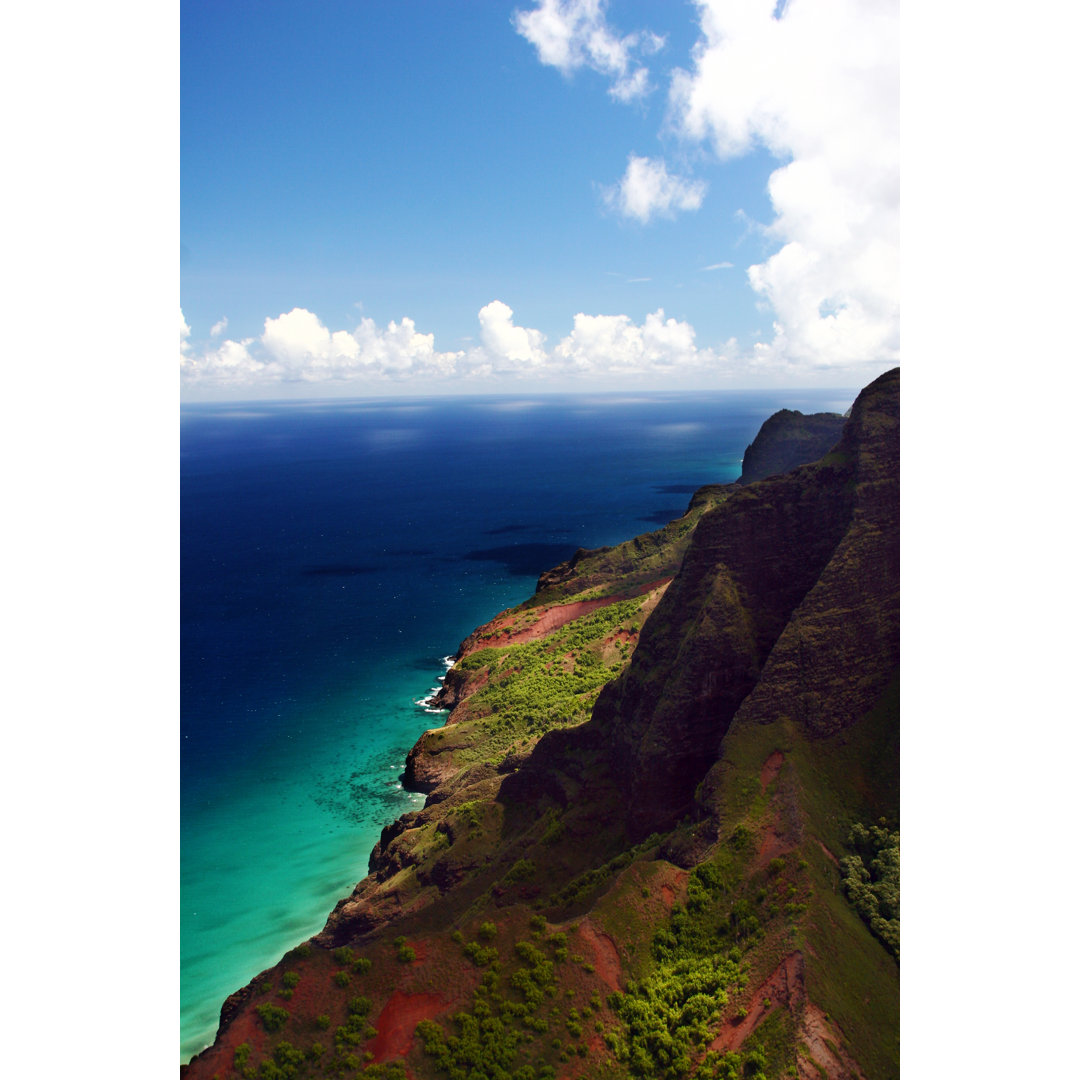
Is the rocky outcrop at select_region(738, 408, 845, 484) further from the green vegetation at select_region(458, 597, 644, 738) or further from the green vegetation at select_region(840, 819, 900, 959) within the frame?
the green vegetation at select_region(840, 819, 900, 959)

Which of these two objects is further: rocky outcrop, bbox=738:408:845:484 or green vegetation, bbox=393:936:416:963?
rocky outcrop, bbox=738:408:845:484

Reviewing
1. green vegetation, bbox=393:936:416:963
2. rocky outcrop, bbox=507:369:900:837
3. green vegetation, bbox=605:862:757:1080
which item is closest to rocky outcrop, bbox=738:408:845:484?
rocky outcrop, bbox=507:369:900:837

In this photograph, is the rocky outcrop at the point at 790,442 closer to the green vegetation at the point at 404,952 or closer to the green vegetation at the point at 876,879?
the green vegetation at the point at 876,879

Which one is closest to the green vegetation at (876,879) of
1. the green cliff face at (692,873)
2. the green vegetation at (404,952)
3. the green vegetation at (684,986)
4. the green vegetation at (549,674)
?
the green cliff face at (692,873)

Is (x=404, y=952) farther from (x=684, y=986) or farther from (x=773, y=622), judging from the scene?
(x=773, y=622)

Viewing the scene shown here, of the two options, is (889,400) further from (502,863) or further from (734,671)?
(502,863)
